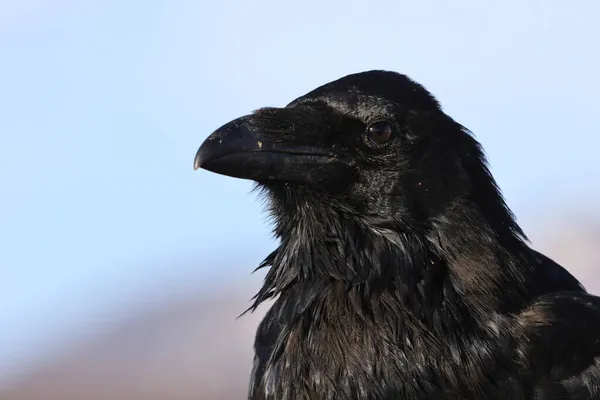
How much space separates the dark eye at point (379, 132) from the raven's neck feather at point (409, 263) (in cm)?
30

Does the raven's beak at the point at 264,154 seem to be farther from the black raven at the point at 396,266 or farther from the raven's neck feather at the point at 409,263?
the raven's neck feather at the point at 409,263

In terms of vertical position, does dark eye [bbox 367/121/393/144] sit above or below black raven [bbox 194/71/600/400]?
above

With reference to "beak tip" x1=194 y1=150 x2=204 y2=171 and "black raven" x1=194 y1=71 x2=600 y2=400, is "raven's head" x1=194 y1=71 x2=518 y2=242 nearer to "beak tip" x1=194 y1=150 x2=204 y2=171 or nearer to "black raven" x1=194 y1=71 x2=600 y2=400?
"black raven" x1=194 y1=71 x2=600 y2=400

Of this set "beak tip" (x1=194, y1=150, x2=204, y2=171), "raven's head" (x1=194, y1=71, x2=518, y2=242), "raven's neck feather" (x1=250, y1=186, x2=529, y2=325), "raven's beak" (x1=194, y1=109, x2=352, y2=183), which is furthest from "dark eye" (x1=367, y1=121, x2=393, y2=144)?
"beak tip" (x1=194, y1=150, x2=204, y2=171)

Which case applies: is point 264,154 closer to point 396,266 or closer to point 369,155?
point 369,155

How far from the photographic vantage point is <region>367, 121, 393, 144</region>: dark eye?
15.1 ft

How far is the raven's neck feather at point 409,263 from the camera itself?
179 inches

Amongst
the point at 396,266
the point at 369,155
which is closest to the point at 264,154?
the point at 369,155

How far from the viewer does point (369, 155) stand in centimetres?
464

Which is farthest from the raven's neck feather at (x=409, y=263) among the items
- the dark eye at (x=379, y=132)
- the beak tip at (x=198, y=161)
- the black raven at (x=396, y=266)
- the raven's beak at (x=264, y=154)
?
the beak tip at (x=198, y=161)

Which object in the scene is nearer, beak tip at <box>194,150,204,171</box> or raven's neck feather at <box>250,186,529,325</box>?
beak tip at <box>194,150,204,171</box>

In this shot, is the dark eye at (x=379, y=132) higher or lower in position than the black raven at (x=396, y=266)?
higher

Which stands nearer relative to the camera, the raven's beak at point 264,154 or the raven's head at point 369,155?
the raven's beak at point 264,154

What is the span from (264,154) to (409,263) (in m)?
0.69
